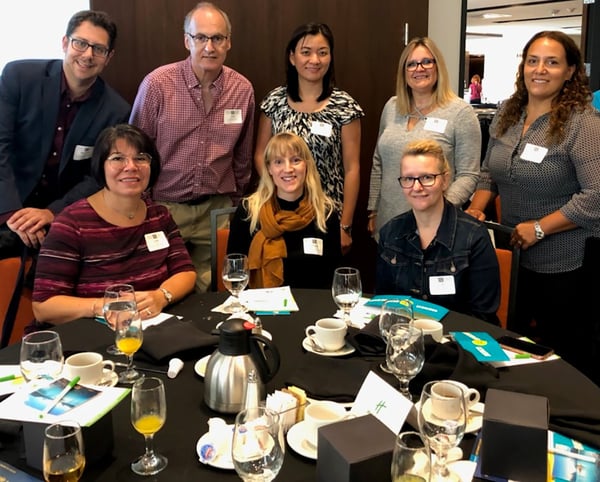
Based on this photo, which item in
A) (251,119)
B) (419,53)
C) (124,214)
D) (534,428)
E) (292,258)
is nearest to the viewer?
(534,428)

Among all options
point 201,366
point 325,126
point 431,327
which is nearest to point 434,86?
point 325,126

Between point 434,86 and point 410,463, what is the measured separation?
7.98ft

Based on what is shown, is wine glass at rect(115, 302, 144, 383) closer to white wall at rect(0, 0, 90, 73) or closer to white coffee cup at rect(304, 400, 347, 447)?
white coffee cup at rect(304, 400, 347, 447)

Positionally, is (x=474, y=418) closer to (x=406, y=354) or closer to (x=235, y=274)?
(x=406, y=354)

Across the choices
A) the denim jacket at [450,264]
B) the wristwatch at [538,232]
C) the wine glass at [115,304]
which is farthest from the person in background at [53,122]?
the wristwatch at [538,232]

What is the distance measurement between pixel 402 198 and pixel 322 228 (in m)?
0.60

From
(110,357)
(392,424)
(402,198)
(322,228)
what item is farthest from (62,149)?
(392,424)

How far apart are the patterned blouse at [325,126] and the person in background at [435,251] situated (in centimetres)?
79

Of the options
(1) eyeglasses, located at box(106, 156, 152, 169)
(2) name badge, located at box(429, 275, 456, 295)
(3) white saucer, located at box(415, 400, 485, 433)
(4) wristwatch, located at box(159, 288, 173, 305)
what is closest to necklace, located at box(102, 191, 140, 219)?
(1) eyeglasses, located at box(106, 156, 152, 169)

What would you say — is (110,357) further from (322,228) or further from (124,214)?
(322,228)

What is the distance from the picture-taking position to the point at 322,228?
2738mm

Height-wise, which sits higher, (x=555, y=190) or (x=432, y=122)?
(x=432, y=122)

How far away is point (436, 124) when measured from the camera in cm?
303

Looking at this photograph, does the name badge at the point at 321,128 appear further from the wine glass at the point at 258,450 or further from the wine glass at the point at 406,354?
the wine glass at the point at 258,450
